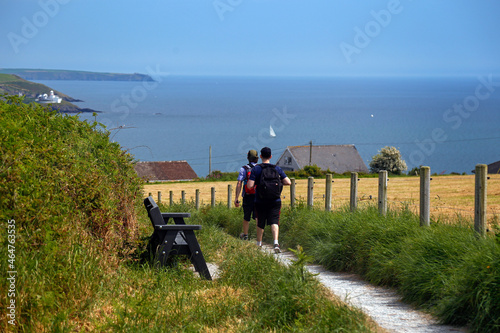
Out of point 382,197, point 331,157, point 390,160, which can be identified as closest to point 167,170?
point 331,157

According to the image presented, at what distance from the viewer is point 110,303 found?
16.5 feet

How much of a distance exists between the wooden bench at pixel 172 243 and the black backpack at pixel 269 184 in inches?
102

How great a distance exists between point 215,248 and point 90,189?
3.34 metres

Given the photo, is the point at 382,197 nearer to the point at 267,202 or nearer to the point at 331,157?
the point at 267,202

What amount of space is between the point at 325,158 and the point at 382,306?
87.0m

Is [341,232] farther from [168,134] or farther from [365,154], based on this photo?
[168,134]

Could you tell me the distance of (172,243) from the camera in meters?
6.42

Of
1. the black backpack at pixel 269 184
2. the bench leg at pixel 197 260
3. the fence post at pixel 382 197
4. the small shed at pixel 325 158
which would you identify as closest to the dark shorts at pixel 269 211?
the black backpack at pixel 269 184

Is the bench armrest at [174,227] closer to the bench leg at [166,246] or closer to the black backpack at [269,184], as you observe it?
the bench leg at [166,246]

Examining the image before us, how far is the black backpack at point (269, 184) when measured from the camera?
9117 mm

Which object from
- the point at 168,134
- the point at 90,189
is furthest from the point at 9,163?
the point at 168,134

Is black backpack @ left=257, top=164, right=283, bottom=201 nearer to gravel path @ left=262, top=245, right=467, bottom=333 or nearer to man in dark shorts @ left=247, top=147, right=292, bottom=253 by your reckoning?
man in dark shorts @ left=247, top=147, right=292, bottom=253

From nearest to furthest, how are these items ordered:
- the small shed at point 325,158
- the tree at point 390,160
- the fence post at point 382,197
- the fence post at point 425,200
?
the fence post at point 425,200
the fence post at point 382,197
the tree at point 390,160
the small shed at point 325,158

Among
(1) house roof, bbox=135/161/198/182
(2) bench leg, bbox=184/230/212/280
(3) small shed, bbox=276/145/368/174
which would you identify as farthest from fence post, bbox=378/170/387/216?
(3) small shed, bbox=276/145/368/174
